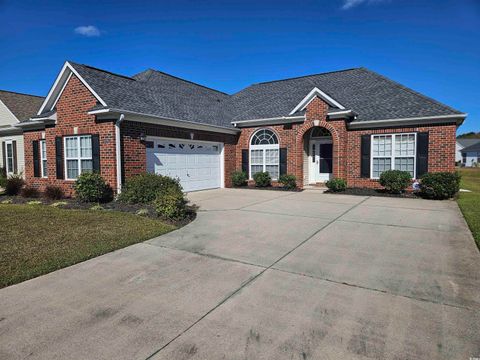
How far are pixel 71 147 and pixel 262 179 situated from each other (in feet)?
29.0

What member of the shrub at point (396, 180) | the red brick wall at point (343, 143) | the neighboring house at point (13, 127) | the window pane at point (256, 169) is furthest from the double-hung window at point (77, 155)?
the shrub at point (396, 180)

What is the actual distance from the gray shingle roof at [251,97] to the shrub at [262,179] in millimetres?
3113

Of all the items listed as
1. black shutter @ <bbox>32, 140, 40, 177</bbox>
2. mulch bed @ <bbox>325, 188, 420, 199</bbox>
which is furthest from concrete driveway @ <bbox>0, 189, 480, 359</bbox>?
black shutter @ <bbox>32, 140, 40, 177</bbox>

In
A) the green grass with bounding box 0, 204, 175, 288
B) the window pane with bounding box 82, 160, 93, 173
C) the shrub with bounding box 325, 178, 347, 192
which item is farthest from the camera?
the shrub with bounding box 325, 178, 347, 192

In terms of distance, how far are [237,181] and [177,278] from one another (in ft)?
40.2

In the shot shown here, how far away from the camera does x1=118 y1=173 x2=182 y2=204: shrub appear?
10.2 metres

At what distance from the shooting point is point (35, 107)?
71.7 ft

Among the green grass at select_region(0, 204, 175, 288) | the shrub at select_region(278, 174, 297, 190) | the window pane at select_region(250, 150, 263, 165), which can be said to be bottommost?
the green grass at select_region(0, 204, 175, 288)

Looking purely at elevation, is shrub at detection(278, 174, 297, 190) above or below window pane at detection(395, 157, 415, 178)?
below

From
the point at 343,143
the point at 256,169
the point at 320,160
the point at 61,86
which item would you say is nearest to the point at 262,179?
the point at 256,169

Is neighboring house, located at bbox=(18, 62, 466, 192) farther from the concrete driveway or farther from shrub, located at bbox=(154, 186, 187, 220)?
the concrete driveway

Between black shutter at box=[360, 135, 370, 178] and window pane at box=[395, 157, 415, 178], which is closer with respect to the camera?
window pane at box=[395, 157, 415, 178]

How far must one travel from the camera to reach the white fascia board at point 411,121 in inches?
491

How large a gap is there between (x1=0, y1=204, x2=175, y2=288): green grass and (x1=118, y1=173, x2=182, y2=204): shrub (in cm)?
133
